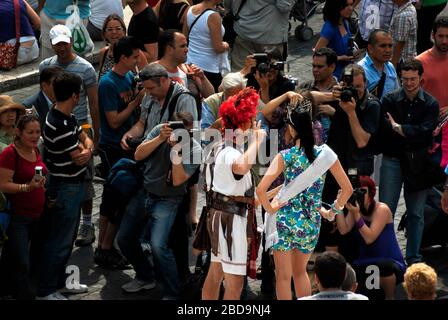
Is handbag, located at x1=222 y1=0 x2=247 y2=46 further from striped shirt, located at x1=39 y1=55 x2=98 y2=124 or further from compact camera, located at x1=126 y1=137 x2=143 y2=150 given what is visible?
compact camera, located at x1=126 y1=137 x2=143 y2=150

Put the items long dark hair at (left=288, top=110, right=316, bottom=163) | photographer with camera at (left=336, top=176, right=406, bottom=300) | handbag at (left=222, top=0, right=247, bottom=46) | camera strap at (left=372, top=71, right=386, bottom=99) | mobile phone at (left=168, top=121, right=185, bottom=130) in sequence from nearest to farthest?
long dark hair at (left=288, top=110, right=316, bottom=163)
mobile phone at (left=168, top=121, right=185, bottom=130)
photographer with camera at (left=336, top=176, right=406, bottom=300)
camera strap at (left=372, top=71, right=386, bottom=99)
handbag at (left=222, top=0, right=247, bottom=46)

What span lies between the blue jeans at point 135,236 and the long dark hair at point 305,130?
178cm

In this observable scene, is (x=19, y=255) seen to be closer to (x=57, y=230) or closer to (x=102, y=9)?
(x=57, y=230)

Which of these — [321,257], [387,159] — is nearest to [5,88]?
[387,159]

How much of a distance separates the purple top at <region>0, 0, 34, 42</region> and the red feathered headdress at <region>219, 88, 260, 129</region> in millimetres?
6120

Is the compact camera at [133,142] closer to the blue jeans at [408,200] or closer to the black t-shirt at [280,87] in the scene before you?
the black t-shirt at [280,87]

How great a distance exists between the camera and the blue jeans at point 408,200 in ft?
37.7

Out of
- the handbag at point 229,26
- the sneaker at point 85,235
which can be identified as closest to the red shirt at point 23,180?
the sneaker at point 85,235

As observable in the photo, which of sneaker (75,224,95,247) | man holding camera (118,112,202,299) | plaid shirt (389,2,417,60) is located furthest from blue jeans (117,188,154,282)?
plaid shirt (389,2,417,60)

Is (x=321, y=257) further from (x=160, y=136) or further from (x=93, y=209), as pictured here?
(x=93, y=209)

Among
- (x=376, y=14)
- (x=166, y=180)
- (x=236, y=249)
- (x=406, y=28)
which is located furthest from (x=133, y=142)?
(x=376, y=14)

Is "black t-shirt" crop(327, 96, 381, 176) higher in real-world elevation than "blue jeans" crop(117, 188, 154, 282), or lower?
higher

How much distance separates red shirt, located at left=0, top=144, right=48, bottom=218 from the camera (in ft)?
34.3

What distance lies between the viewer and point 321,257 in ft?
28.3
